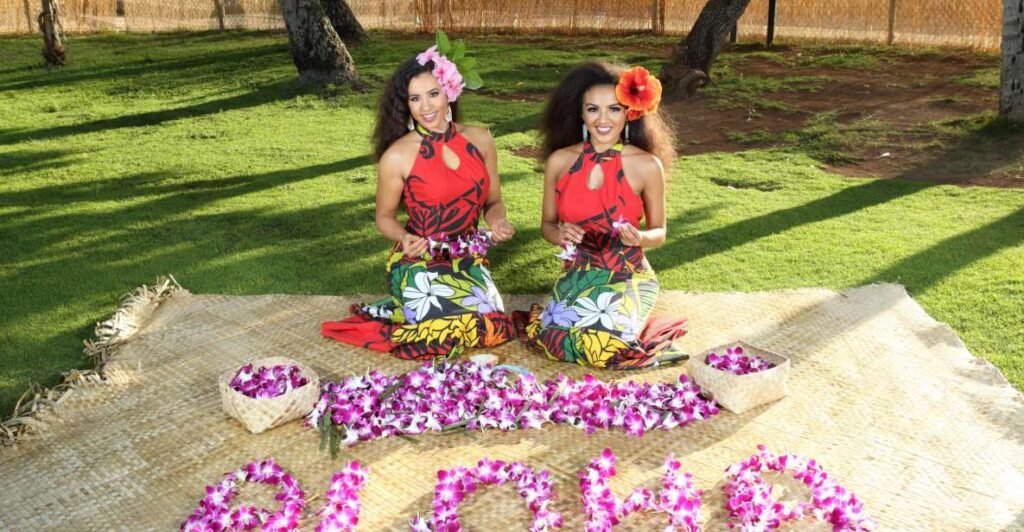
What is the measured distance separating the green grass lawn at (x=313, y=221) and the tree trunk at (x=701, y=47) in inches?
71.7

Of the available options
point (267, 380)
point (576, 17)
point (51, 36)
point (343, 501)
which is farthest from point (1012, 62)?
point (51, 36)

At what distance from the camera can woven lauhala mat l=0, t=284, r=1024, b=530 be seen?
10.3 feet

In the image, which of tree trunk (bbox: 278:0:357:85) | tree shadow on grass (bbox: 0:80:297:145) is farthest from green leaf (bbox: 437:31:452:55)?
tree trunk (bbox: 278:0:357:85)

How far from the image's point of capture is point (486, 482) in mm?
3281

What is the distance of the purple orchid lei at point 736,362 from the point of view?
151 inches

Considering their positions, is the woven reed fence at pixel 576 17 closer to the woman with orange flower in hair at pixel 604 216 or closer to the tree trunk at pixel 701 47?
the tree trunk at pixel 701 47

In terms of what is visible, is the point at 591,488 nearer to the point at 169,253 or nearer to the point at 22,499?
the point at 22,499

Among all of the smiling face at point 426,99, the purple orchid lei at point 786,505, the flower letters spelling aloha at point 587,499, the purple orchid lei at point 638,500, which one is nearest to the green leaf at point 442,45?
the smiling face at point 426,99

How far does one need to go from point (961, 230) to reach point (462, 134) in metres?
3.54

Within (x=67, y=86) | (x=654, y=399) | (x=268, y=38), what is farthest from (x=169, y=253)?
(x=268, y=38)

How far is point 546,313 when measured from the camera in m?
4.36

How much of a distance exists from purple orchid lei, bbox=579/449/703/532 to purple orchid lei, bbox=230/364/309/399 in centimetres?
126

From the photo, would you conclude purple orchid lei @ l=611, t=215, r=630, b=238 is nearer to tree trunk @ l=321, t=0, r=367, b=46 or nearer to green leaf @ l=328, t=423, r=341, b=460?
green leaf @ l=328, t=423, r=341, b=460

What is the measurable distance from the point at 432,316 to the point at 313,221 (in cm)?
236
